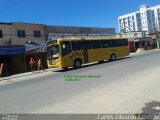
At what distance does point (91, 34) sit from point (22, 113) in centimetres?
4246

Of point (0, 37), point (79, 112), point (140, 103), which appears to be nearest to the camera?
point (79, 112)

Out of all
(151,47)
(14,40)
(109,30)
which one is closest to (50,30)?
(14,40)

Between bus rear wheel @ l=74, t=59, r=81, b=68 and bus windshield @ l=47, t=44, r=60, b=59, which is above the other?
bus windshield @ l=47, t=44, r=60, b=59

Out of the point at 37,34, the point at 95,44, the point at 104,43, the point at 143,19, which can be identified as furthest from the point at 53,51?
the point at 143,19

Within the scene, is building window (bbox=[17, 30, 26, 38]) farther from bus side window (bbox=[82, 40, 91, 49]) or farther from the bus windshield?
bus side window (bbox=[82, 40, 91, 49])

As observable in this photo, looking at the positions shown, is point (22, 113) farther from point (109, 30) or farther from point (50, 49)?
point (109, 30)

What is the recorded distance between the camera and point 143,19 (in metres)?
112

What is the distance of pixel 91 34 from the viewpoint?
50031mm

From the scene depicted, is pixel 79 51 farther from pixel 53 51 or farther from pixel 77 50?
pixel 53 51

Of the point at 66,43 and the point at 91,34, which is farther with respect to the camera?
the point at 91,34

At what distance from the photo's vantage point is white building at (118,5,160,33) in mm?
107525

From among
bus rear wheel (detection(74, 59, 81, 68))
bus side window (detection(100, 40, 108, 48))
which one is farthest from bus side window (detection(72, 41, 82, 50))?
bus side window (detection(100, 40, 108, 48))

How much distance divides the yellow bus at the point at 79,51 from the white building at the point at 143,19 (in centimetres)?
6982

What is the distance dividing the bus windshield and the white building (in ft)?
253
